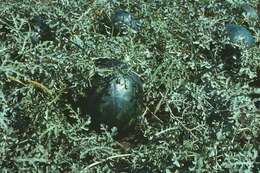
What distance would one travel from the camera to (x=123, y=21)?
6.07m

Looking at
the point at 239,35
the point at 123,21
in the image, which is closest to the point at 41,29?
the point at 123,21

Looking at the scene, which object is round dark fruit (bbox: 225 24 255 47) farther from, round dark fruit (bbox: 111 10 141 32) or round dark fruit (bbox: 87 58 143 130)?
round dark fruit (bbox: 87 58 143 130)

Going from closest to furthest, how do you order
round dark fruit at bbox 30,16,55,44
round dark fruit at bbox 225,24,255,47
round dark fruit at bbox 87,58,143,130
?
round dark fruit at bbox 87,58,143,130 → round dark fruit at bbox 30,16,55,44 → round dark fruit at bbox 225,24,255,47

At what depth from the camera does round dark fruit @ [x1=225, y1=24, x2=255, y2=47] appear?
6043mm

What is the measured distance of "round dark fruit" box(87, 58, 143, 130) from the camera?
5070mm

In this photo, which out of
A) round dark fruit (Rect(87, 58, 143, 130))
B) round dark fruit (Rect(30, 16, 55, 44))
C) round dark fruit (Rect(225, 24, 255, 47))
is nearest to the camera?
round dark fruit (Rect(87, 58, 143, 130))

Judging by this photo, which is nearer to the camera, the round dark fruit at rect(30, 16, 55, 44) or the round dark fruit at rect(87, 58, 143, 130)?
the round dark fruit at rect(87, 58, 143, 130)

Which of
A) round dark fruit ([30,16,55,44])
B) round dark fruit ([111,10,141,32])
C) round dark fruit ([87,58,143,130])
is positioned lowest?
round dark fruit ([87,58,143,130])

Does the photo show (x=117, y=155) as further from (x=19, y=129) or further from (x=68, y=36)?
(x=68, y=36)

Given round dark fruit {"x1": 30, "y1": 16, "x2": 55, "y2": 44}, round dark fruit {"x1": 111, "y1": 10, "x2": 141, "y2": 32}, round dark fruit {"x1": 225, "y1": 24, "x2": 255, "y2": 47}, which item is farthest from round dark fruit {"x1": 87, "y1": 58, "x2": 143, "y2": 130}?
round dark fruit {"x1": 225, "y1": 24, "x2": 255, "y2": 47}

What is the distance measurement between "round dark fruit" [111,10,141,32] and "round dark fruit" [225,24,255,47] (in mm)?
990

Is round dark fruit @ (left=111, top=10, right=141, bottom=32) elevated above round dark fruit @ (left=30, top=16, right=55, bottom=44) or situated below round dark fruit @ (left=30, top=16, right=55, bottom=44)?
above

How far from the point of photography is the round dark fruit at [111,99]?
5.07 metres

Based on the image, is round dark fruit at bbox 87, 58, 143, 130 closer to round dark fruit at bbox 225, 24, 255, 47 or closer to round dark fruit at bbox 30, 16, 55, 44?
round dark fruit at bbox 30, 16, 55, 44
